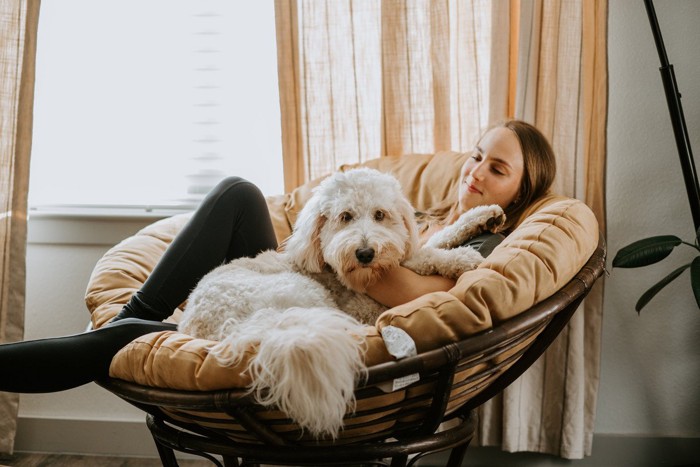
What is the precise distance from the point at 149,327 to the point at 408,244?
674mm

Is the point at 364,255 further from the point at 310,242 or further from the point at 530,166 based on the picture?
the point at 530,166

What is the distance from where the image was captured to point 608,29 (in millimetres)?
2459

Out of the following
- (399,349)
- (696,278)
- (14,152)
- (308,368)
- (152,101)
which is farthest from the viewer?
(152,101)

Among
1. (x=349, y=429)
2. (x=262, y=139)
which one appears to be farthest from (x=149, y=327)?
(x=262, y=139)

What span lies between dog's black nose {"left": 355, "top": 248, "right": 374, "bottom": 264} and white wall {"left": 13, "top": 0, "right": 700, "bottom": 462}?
1369 mm

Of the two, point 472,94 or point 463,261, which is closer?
point 463,261

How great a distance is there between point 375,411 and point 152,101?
207 centimetres

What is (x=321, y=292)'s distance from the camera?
1626 mm

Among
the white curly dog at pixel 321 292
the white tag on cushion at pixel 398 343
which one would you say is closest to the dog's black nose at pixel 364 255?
the white curly dog at pixel 321 292

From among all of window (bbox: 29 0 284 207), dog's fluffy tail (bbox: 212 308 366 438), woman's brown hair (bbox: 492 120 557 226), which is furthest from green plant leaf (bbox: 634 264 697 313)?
window (bbox: 29 0 284 207)

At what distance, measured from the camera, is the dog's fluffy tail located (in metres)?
1.10

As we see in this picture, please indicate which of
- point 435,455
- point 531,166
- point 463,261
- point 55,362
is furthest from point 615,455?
point 55,362

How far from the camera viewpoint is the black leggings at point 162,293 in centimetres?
148

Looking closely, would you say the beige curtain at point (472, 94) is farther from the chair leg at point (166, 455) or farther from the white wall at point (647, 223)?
the chair leg at point (166, 455)
